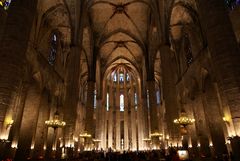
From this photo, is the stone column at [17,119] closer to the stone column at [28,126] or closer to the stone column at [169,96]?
the stone column at [28,126]

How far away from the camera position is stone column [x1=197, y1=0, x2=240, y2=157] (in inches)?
298

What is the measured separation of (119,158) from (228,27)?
13297 millimetres

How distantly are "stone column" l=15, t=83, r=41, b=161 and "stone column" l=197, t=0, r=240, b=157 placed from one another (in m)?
17.0

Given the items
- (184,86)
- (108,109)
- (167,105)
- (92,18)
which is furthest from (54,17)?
(108,109)

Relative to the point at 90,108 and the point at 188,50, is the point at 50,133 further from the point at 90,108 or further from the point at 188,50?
the point at 188,50

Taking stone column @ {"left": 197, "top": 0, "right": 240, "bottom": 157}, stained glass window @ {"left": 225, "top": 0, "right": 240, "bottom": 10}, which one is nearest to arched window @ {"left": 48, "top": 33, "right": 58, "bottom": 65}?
stone column @ {"left": 197, "top": 0, "right": 240, "bottom": 157}

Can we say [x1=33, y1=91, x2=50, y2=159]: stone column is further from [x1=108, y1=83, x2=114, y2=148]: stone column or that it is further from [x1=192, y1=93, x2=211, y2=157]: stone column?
[x1=108, y1=83, x2=114, y2=148]: stone column

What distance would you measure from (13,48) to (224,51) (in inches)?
365

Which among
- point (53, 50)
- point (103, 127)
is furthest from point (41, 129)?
point (103, 127)

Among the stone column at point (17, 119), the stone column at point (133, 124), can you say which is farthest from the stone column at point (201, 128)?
the stone column at point (133, 124)

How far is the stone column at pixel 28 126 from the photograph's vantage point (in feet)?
58.1

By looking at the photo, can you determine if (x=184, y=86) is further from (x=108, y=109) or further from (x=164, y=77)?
(x=108, y=109)

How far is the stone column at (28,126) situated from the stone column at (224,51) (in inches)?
671

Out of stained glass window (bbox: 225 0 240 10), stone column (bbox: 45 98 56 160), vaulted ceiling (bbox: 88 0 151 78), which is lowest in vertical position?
stone column (bbox: 45 98 56 160)
